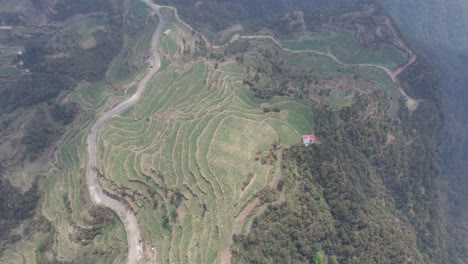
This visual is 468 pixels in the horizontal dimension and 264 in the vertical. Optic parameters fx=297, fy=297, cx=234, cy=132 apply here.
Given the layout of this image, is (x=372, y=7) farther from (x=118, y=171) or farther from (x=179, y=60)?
(x=118, y=171)

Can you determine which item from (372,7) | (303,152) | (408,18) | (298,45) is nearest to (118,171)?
(303,152)

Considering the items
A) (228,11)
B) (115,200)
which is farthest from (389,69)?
(115,200)

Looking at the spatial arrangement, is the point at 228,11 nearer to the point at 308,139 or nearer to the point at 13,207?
the point at 308,139

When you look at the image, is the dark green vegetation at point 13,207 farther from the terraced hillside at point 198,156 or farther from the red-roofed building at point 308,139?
the red-roofed building at point 308,139

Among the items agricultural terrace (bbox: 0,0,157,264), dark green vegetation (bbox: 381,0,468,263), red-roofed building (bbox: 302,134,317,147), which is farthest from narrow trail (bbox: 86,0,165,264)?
dark green vegetation (bbox: 381,0,468,263)

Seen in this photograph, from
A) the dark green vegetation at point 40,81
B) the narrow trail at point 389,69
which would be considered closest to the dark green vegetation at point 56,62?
the dark green vegetation at point 40,81
